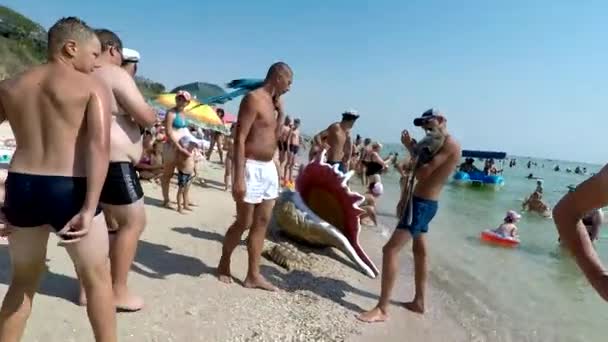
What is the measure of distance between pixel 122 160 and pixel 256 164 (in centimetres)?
121

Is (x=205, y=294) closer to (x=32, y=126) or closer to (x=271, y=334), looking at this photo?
(x=271, y=334)

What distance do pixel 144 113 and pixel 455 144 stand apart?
8.39 ft

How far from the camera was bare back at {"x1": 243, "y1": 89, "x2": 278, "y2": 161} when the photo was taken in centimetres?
379

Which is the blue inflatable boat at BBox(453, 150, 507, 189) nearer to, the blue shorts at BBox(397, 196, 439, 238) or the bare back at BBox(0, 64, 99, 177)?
the blue shorts at BBox(397, 196, 439, 238)

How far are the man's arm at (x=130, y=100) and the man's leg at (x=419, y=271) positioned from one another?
2496mm

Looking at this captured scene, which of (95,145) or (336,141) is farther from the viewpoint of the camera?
(336,141)

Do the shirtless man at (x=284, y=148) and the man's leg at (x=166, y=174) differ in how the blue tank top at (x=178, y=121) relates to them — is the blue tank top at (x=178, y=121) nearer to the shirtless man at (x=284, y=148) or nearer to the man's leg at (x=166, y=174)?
the man's leg at (x=166, y=174)

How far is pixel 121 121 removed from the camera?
2975 mm

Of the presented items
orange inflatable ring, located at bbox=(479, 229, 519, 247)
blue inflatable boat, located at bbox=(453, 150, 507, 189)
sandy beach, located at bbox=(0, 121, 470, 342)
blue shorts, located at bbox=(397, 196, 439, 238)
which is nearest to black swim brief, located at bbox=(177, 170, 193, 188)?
sandy beach, located at bbox=(0, 121, 470, 342)

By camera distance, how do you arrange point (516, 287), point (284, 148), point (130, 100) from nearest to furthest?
point (130, 100)
point (516, 287)
point (284, 148)

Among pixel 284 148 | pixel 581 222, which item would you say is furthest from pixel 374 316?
pixel 284 148

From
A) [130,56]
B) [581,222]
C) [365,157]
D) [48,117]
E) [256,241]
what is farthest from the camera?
[365,157]

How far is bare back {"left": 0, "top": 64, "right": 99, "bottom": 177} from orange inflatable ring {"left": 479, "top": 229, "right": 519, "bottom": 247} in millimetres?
8517

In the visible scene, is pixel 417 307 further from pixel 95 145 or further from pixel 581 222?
pixel 95 145
